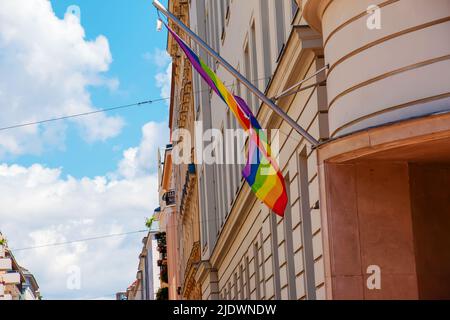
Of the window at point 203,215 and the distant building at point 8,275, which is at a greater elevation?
the distant building at point 8,275

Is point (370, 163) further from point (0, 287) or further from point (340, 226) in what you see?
point (0, 287)

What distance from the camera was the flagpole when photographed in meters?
16.3

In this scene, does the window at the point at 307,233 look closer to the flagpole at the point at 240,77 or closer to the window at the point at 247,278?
the flagpole at the point at 240,77

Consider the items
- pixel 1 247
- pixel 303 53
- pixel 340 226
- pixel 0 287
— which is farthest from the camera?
pixel 1 247

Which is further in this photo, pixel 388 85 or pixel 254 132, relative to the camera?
pixel 254 132

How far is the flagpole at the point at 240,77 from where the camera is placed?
53.6 ft

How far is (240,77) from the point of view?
16.7 metres

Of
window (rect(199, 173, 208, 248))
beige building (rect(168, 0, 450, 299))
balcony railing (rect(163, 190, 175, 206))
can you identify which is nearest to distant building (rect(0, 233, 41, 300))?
balcony railing (rect(163, 190, 175, 206))

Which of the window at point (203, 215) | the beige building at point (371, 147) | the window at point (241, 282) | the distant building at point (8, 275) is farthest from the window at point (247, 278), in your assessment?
the distant building at point (8, 275)

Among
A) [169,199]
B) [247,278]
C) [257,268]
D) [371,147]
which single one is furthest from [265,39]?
[169,199]

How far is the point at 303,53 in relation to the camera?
62.7 feet

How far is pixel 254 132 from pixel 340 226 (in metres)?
1.80

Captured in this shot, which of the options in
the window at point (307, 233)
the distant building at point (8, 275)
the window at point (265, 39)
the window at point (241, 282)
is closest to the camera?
the window at point (307, 233)
